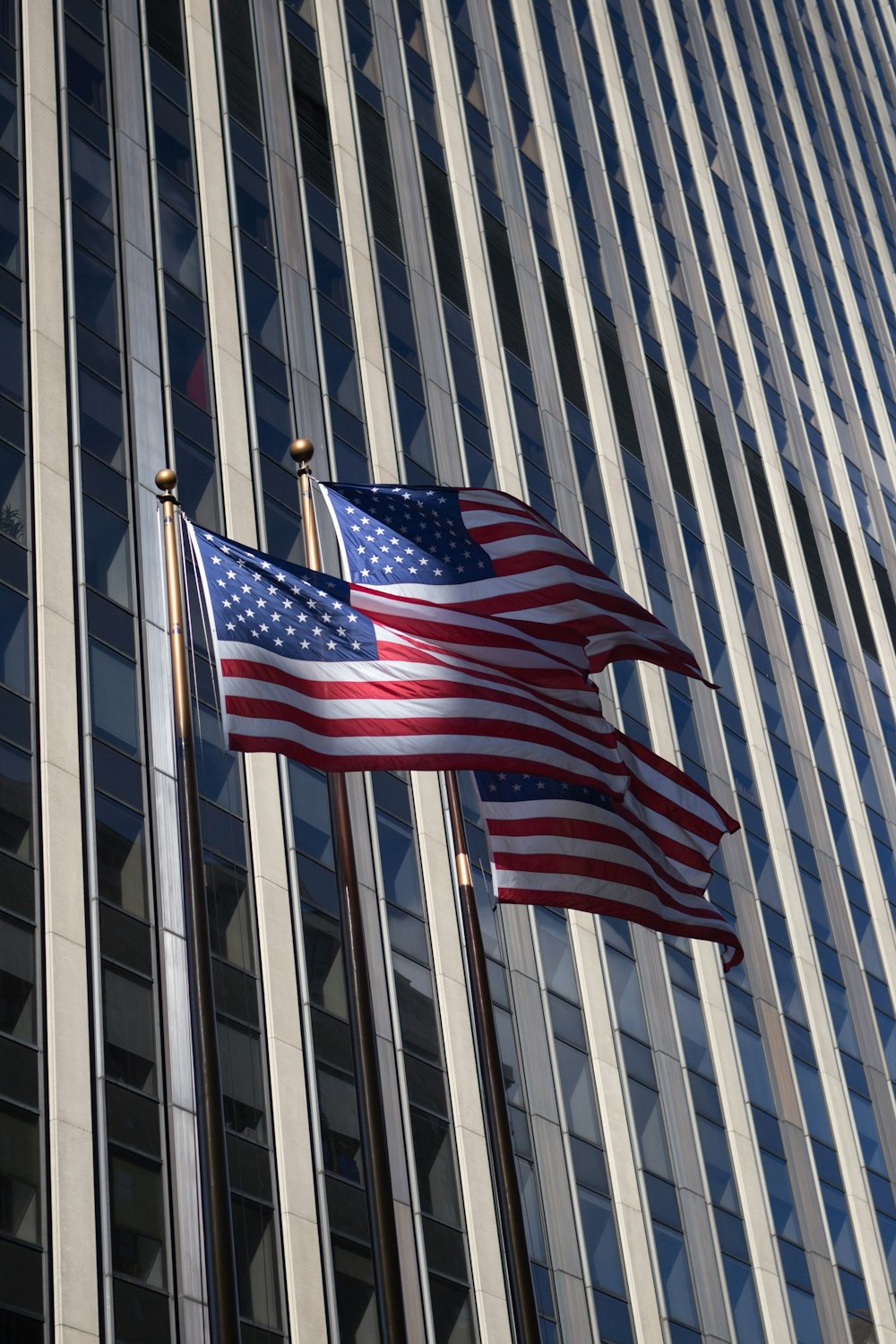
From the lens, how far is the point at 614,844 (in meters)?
20.5

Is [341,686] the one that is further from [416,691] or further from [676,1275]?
[676,1275]

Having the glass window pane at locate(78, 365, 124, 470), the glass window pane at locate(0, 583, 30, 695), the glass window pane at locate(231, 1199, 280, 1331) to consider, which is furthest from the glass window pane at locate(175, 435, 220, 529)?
the glass window pane at locate(231, 1199, 280, 1331)

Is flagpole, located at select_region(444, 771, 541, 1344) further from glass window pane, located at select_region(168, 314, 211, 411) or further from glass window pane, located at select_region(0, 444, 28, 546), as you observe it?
glass window pane, located at select_region(168, 314, 211, 411)

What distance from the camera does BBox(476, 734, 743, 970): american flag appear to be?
65.3 feet

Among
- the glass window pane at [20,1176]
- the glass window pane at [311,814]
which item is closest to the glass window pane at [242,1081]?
the glass window pane at [20,1176]

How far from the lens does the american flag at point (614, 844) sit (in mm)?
19906

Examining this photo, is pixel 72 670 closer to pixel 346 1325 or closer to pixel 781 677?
pixel 346 1325

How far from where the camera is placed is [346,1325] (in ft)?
91.6

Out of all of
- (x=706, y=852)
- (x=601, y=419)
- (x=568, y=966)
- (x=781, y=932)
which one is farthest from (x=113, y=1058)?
(x=601, y=419)

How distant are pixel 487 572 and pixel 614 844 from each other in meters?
3.17

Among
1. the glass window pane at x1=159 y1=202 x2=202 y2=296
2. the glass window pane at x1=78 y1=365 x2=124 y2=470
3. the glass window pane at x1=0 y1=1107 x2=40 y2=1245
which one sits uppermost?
the glass window pane at x1=159 y1=202 x2=202 y2=296

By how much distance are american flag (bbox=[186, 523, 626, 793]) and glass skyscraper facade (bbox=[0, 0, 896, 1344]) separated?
9.13 m

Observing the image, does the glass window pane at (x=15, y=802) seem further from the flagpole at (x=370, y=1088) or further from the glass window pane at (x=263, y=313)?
the glass window pane at (x=263, y=313)

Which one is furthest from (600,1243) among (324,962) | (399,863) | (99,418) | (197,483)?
(99,418)
